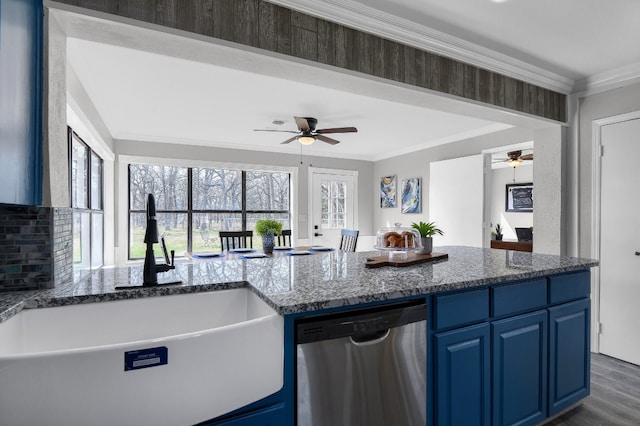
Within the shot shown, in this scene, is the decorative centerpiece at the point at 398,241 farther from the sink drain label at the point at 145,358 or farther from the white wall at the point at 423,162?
the white wall at the point at 423,162

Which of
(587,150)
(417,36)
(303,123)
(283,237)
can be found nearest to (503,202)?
(587,150)

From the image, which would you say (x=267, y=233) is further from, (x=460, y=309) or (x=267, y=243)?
(x=460, y=309)

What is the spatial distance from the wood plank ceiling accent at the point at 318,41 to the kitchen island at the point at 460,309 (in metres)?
1.14

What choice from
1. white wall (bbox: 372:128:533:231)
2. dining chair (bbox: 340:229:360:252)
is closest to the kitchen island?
white wall (bbox: 372:128:533:231)

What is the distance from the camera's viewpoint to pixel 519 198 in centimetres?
751

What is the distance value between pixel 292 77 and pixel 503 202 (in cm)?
741

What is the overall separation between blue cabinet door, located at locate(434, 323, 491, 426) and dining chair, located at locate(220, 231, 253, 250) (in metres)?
3.31

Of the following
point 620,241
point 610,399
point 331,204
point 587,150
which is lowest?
point 610,399

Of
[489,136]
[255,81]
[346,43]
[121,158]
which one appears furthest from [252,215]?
[346,43]

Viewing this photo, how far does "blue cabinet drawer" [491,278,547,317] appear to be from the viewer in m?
1.63

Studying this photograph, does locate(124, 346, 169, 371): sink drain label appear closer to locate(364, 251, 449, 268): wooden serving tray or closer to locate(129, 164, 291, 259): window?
locate(364, 251, 449, 268): wooden serving tray

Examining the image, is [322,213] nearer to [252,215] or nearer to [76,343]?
[252,215]

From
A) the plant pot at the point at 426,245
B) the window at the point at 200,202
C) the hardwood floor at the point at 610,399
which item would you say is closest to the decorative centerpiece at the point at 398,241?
the plant pot at the point at 426,245

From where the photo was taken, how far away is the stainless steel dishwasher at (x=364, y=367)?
1.15 metres
